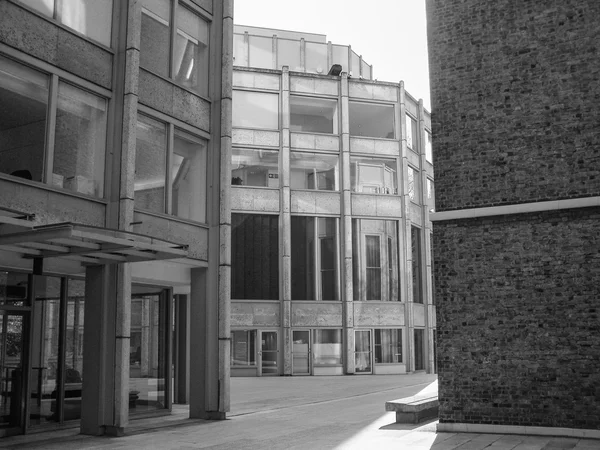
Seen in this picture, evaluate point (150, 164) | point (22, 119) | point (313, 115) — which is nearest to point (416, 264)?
point (313, 115)

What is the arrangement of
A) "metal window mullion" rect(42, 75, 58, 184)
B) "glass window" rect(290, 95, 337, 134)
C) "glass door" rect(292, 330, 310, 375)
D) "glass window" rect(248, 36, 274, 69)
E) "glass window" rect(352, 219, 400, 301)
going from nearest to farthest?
"metal window mullion" rect(42, 75, 58, 184) → "glass door" rect(292, 330, 310, 375) → "glass window" rect(352, 219, 400, 301) → "glass window" rect(290, 95, 337, 134) → "glass window" rect(248, 36, 274, 69)

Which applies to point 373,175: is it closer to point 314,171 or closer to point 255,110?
point 314,171

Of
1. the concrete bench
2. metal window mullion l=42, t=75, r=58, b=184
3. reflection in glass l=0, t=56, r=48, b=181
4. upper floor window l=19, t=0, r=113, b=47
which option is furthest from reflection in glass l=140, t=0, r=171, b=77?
the concrete bench

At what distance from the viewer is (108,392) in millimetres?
13547

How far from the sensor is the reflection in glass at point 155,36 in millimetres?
15539

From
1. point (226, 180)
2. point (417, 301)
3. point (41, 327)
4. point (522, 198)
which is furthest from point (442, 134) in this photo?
point (417, 301)

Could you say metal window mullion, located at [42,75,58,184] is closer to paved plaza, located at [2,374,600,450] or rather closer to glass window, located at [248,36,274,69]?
paved plaza, located at [2,374,600,450]

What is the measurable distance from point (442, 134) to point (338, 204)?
23.6 meters

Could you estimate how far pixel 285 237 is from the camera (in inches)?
1437

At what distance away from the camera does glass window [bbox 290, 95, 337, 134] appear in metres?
38.4

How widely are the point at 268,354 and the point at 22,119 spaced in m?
25.3

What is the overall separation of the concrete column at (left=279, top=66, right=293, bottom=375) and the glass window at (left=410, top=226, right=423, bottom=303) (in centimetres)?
773

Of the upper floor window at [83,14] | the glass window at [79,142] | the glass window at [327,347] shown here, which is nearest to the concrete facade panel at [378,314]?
the glass window at [327,347]

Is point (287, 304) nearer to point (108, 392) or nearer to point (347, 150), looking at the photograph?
point (347, 150)
